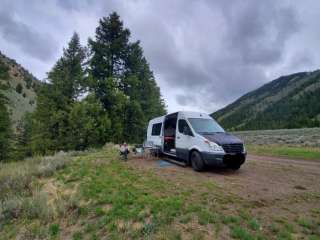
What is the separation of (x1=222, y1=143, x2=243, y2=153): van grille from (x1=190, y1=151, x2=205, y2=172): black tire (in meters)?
1.02

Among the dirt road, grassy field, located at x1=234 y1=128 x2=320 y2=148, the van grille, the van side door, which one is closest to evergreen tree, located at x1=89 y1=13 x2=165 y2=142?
the van side door

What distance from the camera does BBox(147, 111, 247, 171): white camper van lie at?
751cm

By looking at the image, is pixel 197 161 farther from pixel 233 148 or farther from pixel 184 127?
pixel 184 127

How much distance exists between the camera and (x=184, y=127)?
30.0ft

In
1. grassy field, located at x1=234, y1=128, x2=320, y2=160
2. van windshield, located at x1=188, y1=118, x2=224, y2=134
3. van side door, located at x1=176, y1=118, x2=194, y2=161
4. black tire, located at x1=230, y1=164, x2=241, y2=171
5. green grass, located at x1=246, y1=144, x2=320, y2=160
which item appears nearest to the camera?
black tire, located at x1=230, y1=164, x2=241, y2=171

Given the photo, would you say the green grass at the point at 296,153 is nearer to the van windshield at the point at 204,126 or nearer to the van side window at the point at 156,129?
the van windshield at the point at 204,126

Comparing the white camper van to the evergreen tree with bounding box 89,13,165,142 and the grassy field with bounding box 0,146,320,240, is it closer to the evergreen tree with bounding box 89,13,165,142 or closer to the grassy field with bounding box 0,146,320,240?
the grassy field with bounding box 0,146,320,240

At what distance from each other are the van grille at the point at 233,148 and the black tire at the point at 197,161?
102cm

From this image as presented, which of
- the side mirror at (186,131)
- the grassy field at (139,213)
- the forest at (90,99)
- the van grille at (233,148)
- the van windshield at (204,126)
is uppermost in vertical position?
the forest at (90,99)

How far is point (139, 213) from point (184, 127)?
5.41 metres

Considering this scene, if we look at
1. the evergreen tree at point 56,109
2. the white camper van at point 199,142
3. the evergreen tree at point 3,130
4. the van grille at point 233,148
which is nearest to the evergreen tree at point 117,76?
the evergreen tree at point 56,109

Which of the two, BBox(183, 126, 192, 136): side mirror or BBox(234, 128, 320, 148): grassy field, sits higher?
BBox(234, 128, 320, 148): grassy field

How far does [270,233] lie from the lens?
135 inches

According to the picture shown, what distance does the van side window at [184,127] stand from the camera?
8780mm
